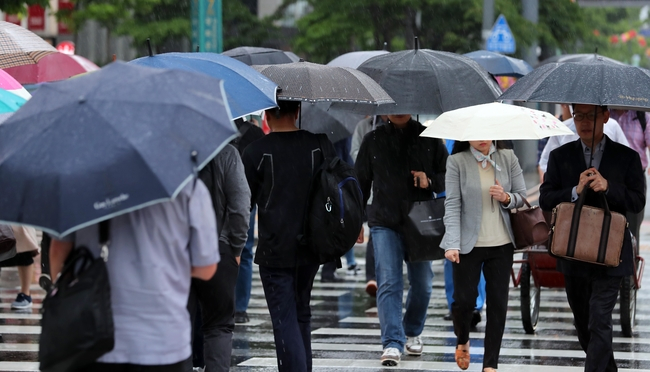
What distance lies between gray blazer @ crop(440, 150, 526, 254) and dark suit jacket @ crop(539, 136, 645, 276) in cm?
45

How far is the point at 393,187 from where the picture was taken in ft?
25.6

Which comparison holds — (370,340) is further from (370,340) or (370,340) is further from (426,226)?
(426,226)

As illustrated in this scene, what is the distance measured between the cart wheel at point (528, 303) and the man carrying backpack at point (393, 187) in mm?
1688

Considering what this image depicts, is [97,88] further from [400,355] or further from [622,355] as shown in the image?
[622,355]

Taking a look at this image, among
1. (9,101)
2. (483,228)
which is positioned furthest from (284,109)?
(9,101)

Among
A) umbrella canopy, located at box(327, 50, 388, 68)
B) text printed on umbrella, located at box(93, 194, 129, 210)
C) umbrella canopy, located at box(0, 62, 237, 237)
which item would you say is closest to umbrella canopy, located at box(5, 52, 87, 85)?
umbrella canopy, located at box(327, 50, 388, 68)

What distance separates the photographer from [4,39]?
868 cm

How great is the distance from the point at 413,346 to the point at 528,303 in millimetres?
1386

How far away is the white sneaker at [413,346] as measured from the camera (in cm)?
827

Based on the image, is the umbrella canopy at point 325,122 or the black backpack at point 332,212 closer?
the black backpack at point 332,212

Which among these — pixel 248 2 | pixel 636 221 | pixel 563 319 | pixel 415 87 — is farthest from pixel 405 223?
pixel 248 2

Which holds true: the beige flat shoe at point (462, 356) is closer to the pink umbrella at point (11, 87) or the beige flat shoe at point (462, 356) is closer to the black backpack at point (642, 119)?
the pink umbrella at point (11, 87)

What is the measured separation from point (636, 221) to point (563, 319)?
151 centimetres

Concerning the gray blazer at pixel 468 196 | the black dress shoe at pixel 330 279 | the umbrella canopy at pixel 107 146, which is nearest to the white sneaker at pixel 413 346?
the gray blazer at pixel 468 196
